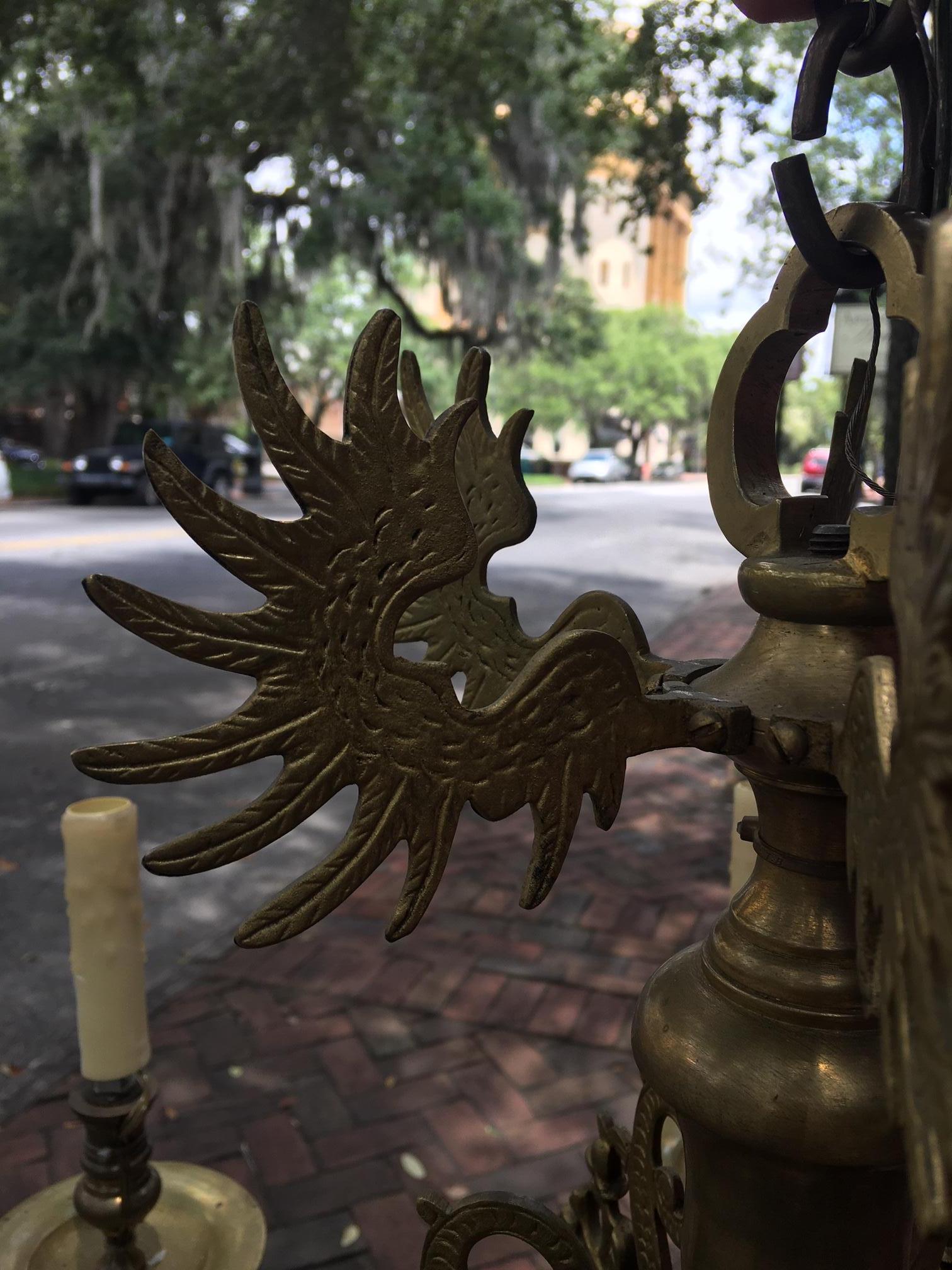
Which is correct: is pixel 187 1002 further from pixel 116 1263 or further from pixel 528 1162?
pixel 116 1263

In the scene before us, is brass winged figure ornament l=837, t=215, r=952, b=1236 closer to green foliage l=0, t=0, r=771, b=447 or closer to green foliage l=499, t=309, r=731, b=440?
green foliage l=0, t=0, r=771, b=447

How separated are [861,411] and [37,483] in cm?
1949

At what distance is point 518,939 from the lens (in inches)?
121

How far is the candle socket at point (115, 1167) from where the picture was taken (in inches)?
49.6

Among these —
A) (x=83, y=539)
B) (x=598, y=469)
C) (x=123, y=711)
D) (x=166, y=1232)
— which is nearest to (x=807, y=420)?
(x=598, y=469)

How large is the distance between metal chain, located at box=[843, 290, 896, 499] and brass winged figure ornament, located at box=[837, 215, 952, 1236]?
1.01ft

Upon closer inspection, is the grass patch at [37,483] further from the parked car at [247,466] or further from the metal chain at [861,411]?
the metal chain at [861,411]

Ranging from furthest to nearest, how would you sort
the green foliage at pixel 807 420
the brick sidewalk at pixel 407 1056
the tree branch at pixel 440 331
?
1. the green foliage at pixel 807 420
2. the tree branch at pixel 440 331
3. the brick sidewalk at pixel 407 1056

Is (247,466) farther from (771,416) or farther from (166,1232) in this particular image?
(771,416)

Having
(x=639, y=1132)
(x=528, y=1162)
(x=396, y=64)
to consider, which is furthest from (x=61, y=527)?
(x=639, y=1132)

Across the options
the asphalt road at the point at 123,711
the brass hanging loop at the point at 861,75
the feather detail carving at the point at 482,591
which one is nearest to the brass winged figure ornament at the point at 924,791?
the brass hanging loop at the point at 861,75

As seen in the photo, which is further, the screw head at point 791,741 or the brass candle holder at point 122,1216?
the brass candle holder at point 122,1216

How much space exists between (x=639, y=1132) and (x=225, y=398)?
21.1 meters

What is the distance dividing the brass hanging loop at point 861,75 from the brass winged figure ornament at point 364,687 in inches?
8.6
